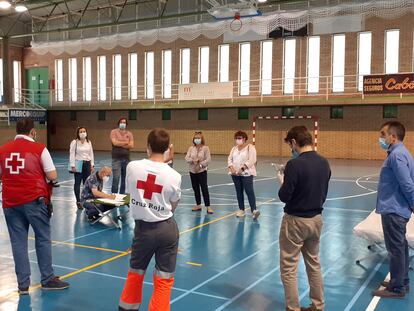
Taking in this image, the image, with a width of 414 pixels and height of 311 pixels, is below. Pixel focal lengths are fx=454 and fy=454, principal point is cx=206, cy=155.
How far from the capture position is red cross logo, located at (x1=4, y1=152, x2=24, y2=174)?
498 centimetres

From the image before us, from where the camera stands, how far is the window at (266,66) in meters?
27.3

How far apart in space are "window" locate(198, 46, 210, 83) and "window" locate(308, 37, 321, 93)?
676 centimetres

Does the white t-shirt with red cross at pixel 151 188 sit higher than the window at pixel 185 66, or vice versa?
the window at pixel 185 66

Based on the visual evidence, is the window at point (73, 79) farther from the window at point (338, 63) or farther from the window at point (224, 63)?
the window at point (338, 63)

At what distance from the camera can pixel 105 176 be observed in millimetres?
8906

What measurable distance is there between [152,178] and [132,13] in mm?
28819

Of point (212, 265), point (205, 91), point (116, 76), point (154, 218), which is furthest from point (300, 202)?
point (116, 76)

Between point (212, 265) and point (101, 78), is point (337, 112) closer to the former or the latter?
point (101, 78)

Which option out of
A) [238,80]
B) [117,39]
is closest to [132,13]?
[117,39]

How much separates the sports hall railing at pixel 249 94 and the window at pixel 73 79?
77 millimetres

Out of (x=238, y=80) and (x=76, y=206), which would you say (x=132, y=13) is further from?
(x=76, y=206)

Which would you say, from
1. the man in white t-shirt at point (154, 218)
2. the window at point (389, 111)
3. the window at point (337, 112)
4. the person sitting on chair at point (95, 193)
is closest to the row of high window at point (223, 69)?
the window at point (337, 112)

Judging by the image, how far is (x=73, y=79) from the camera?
34.9m

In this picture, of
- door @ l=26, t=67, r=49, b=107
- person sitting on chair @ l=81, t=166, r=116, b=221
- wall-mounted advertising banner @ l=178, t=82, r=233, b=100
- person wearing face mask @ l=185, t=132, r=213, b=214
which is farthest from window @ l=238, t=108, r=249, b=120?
person sitting on chair @ l=81, t=166, r=116, b=221
